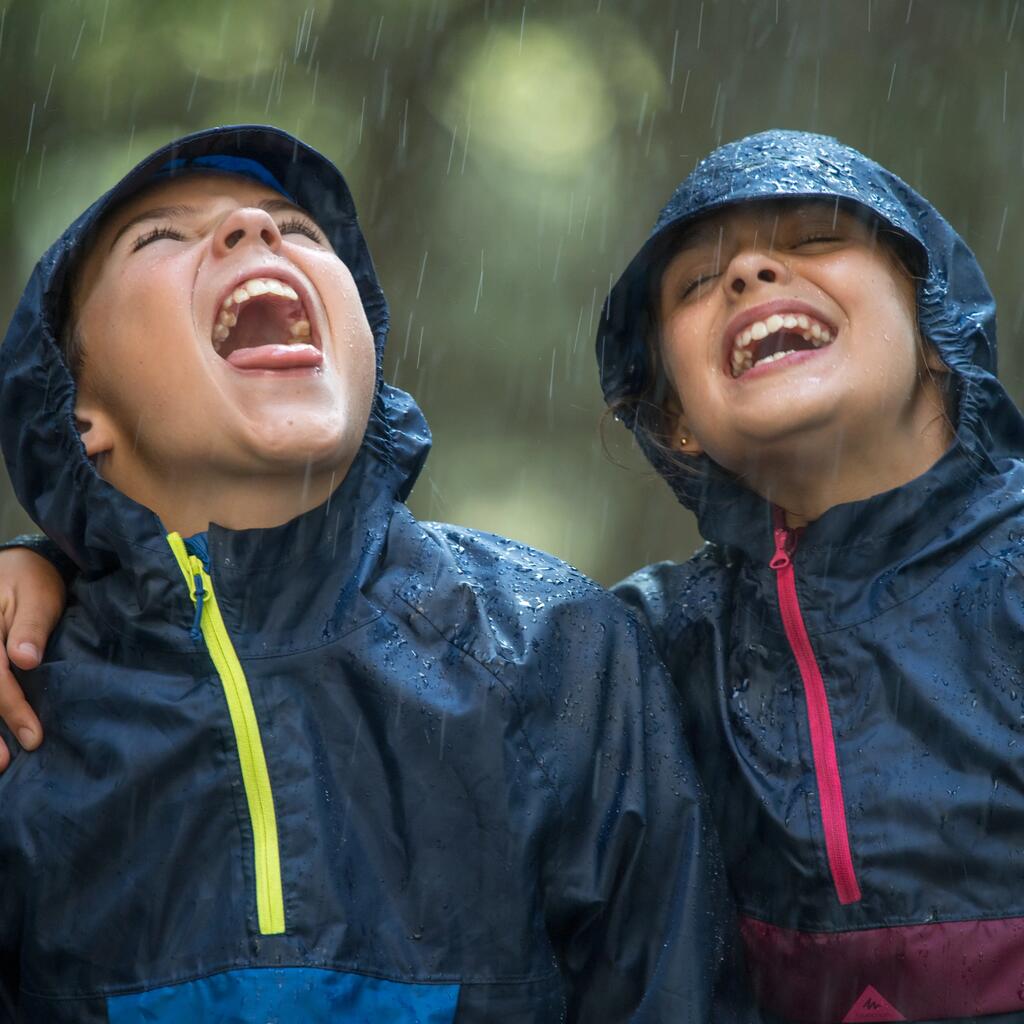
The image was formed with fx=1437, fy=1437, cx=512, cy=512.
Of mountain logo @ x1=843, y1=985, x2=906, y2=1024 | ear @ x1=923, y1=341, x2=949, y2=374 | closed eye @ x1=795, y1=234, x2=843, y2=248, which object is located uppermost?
closed eye @ x1=795, y1=234, x2=843, y2=248

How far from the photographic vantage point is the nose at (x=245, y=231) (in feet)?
9.02

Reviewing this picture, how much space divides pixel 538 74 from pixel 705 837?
14.4 feet

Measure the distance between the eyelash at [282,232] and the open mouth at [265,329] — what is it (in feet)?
0.51

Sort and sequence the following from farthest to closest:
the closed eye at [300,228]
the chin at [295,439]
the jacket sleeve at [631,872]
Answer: the closed eye at [300,228], the chin at [295,439], the jacket sleeve at [631,872]

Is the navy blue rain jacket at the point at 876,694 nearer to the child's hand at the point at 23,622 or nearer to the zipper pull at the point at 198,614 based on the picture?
the zipper pull at the point at 198,614

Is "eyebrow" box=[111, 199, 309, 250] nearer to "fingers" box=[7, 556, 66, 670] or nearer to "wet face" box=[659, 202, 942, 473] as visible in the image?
"fingers" box=[7, 556, 66, 670]

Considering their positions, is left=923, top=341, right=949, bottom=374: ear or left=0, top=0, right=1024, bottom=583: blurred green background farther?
left=0, top=0, right=1024, bottom=583: blurred green background

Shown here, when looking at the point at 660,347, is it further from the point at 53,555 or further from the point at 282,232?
the point at 53,555

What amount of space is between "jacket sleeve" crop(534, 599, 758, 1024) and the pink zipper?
0.21 metres

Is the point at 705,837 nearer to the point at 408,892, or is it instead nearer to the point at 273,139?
the point at 408,892

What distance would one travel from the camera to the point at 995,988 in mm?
2438

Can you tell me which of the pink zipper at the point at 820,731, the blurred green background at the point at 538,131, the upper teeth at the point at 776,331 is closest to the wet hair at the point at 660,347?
the upper teeth at the point at 776,331

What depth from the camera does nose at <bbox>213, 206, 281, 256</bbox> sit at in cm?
275

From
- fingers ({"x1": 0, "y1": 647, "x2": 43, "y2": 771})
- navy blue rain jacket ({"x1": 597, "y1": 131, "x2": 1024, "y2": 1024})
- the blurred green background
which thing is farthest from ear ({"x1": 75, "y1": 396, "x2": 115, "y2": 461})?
the blurred green background
